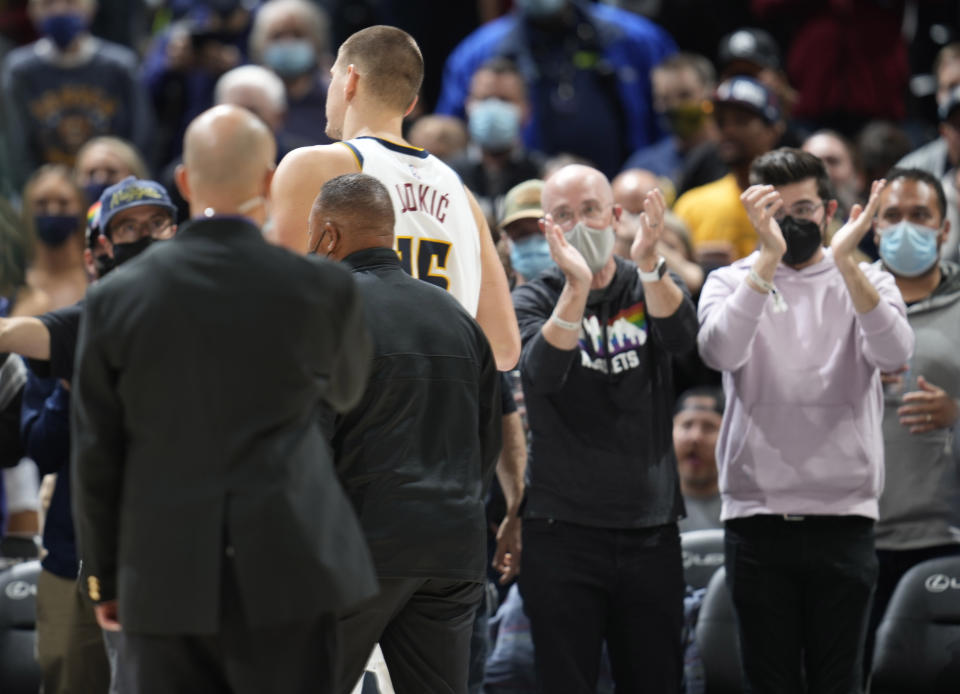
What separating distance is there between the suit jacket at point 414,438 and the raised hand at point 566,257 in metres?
0.99

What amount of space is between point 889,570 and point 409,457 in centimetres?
256

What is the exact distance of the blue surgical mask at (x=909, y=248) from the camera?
5.85m

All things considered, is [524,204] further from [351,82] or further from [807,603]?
[807,603]

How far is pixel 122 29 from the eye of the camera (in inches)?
448

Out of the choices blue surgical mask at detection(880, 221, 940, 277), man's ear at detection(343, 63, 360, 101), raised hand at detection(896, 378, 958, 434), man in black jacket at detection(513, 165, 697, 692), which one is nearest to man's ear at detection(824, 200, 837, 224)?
blue surgical mask at detection(880, 221, 940, 277)

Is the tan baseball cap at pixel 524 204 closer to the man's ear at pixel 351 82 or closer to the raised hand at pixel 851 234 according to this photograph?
the raised hand at pixel 851 234

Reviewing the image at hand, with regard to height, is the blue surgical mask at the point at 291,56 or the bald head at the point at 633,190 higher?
the blue surgical mask at the point at 291,56

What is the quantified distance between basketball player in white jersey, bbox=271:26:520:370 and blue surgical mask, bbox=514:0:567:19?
17.3 feet

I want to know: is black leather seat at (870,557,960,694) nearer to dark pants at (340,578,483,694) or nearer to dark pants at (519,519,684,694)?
dark pants at (519,519,684,694)

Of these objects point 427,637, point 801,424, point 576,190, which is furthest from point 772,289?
point 427,637

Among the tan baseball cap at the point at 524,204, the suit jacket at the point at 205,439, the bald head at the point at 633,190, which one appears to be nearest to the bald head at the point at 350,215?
the suit jacket at the point at 205,439

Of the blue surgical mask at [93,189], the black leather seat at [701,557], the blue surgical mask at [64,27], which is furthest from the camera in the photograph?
the blue surgical mask at [64,27]

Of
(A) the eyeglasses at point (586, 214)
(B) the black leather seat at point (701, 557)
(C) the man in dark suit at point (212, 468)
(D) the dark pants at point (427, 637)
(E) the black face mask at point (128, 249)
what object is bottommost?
(B) the black leather seat at point (701, 557)

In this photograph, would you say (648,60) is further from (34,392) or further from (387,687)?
(387,687)
